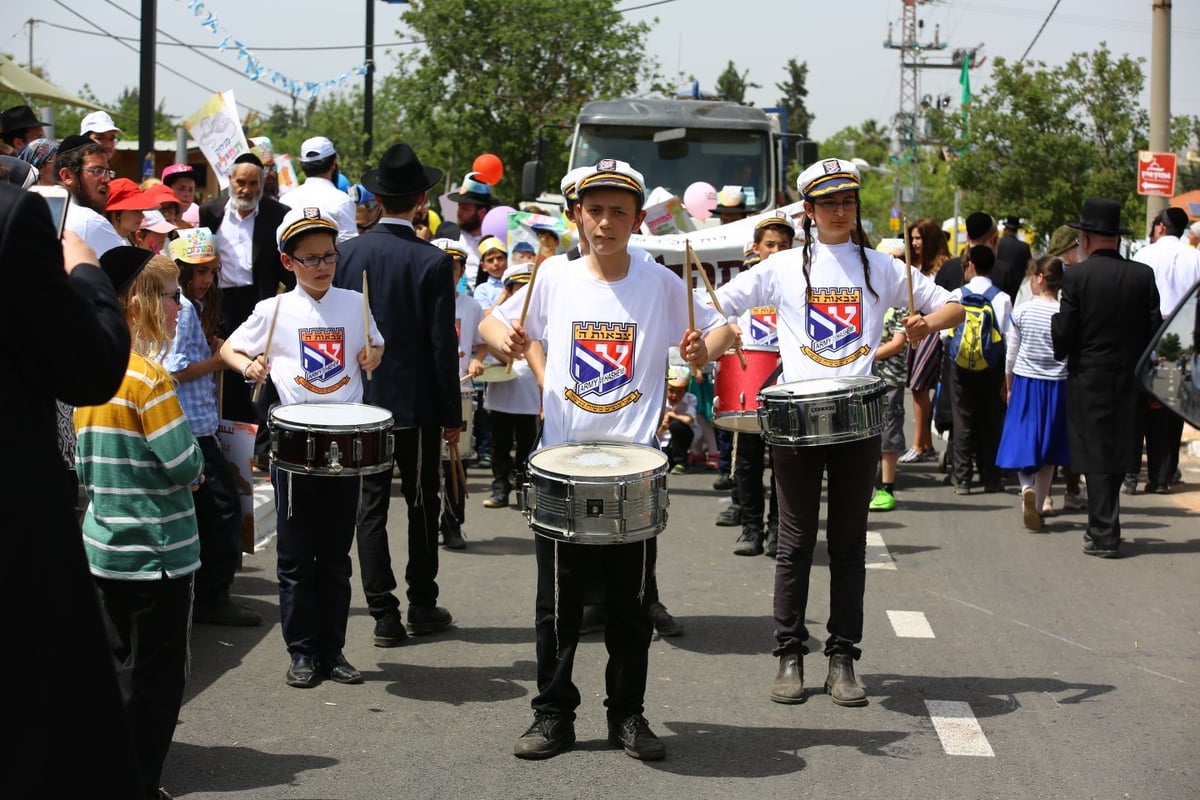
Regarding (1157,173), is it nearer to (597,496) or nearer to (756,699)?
(756,699)

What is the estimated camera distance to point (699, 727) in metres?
6.03

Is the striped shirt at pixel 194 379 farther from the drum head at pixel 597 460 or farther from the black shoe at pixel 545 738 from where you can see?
the black shoe at pixel 545 738

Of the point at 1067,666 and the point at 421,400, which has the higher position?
the point at 421,400

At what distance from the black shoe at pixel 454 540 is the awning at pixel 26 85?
26.5 ft

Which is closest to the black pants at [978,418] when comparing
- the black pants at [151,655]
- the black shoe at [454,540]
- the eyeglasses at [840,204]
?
the black shoe at [454,540]

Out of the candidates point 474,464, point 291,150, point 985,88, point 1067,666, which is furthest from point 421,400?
point 291,150

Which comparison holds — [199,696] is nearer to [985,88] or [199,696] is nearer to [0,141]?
[0,141]

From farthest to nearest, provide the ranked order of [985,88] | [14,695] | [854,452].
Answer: [985,88], [854,452], [14,695]

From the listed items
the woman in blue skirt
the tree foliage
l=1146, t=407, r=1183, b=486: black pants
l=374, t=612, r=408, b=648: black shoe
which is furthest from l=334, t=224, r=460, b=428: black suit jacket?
the tree foliage

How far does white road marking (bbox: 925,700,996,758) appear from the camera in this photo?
571cm

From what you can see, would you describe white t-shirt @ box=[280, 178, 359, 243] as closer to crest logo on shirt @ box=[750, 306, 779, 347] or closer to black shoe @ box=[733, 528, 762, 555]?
crest logo on shirt @ box=[750, 306, 779, 347]

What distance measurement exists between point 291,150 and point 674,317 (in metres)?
58.8

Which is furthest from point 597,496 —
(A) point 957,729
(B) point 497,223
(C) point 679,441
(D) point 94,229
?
(B) point 497,223

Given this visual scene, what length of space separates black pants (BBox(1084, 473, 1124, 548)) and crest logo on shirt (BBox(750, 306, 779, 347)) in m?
2.42
